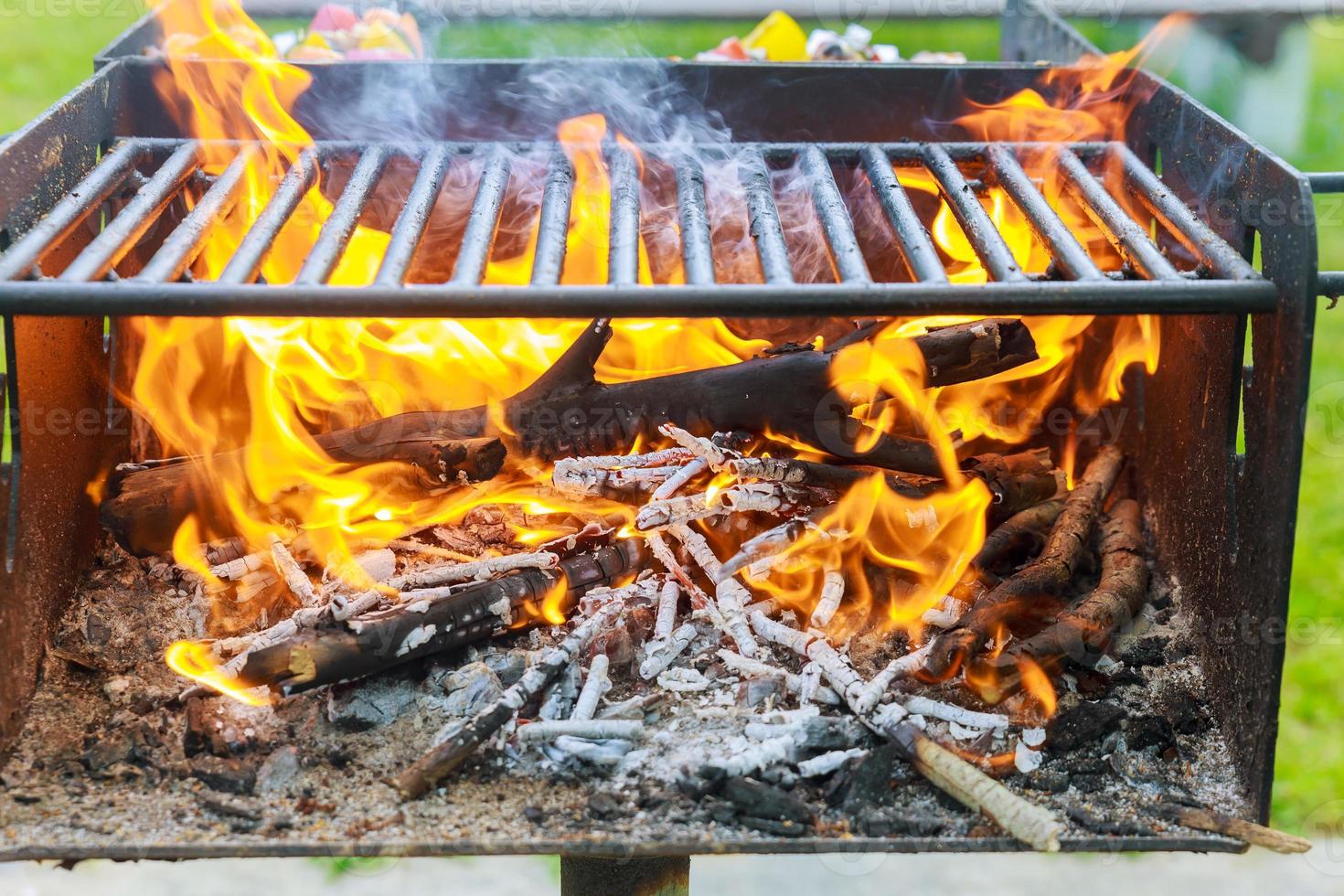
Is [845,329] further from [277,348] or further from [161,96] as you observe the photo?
[161,96]

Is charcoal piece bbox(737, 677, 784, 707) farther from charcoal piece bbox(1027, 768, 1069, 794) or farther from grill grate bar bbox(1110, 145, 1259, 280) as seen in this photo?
grill grate bar bbox(1110, 145, 1259, 280)

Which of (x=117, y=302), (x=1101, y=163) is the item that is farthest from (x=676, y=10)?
(x=117, y=302)

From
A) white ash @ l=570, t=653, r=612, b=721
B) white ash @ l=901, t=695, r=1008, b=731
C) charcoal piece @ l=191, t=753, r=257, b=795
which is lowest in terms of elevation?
charcoal piece @ l=191, t=753, r=257, b=795

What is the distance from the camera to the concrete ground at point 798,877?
116 inches

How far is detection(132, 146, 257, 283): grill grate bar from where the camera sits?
1.75 meters

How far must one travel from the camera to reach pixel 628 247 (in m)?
1.86

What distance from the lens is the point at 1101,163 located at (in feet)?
8.21

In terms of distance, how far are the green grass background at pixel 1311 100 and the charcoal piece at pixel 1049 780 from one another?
1.60 metres

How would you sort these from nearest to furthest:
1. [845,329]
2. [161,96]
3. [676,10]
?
1. [161,96]
2. [845,329]
3. [676,10]

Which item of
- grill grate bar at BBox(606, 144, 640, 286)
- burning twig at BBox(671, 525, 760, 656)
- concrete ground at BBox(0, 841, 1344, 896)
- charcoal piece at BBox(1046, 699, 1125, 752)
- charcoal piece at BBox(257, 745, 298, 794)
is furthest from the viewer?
concrete ground at BBox(0, 841, 1344, 896)

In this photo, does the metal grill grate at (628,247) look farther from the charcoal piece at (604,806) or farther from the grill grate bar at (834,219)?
the charcoal piece at (604,806)

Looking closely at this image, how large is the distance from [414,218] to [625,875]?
1160 millimetres

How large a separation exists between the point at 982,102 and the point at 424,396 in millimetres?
1435

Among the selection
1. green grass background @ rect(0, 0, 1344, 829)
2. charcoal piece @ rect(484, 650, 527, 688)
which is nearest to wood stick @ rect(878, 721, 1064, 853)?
charcoal piece @ rect(484, 650, 527, 688)
